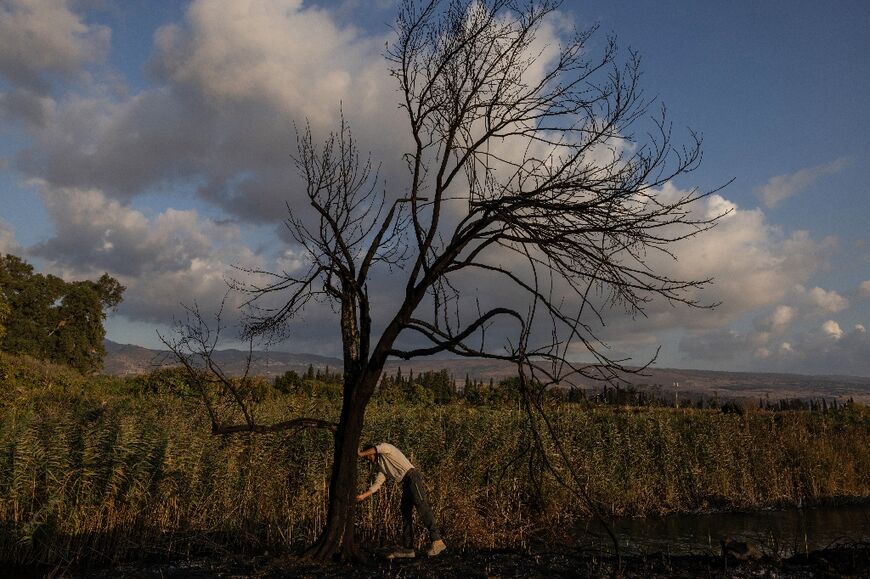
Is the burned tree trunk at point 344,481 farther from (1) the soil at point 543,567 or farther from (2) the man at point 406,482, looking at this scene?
(2) the man at point 406,482

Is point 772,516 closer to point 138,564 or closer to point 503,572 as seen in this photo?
point 503,572

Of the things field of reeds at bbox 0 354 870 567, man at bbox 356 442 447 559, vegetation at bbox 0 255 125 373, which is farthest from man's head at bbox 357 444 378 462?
vegetation at bbox 0 255 125 373

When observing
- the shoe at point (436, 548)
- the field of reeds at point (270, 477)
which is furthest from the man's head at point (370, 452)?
the field of reeds at point (270, 477)

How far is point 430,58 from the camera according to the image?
7344mm

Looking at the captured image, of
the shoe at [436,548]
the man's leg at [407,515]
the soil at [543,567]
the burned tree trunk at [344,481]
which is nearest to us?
the soil at [543,567]

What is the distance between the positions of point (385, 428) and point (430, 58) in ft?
25.8

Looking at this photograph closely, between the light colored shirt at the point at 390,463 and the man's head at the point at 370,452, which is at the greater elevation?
the man's head at the point at 370,452

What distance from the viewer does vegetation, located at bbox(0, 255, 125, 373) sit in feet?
141

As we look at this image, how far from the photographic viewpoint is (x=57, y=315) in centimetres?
4631

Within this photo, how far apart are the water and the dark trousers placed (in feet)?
18.7

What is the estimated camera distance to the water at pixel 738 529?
43.3 feet

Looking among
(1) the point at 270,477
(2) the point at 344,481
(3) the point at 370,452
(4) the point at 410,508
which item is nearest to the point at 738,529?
(4) the point at 410,508

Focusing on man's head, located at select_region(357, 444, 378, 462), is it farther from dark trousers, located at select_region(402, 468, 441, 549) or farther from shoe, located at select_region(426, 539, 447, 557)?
shoe, located at select_region(426, 539, 447, 557)

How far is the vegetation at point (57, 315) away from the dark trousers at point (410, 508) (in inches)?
1611
